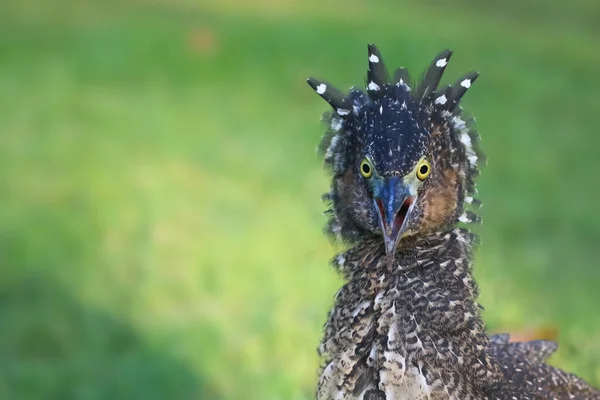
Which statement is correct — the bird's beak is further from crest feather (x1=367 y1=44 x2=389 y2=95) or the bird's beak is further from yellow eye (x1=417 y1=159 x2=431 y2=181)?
crest feather (x1=367 y1=44 x2=389 y2=95)

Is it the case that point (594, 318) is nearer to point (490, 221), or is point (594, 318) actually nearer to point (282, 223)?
point (490, 221)

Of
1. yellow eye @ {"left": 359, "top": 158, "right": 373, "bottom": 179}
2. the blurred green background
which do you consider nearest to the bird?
yellow eye @ {"left": 359, "top": 158, "right": 373, "bottom": 179}

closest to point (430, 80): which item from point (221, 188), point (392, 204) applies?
point (392, 204)

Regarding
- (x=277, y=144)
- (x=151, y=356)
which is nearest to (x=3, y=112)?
(x=277, y=144)

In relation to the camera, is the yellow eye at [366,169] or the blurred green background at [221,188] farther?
the blurred green background at [221,188]

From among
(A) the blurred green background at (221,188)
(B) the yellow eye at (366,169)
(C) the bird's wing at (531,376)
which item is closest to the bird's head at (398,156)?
(B) the yellow eye at (366,169)

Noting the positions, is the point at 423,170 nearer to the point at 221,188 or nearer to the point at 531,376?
the point at 531,376

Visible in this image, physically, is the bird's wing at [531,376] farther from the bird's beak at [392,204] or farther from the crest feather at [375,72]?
the crest feather at [375,72]
